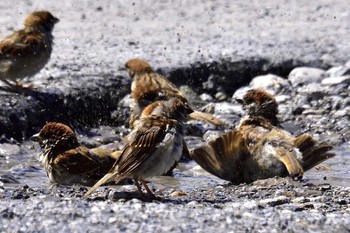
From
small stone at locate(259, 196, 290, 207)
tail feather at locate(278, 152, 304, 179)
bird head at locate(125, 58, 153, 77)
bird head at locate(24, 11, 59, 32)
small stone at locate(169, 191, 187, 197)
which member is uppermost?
bird head at locate(24, 11, 59, 32)

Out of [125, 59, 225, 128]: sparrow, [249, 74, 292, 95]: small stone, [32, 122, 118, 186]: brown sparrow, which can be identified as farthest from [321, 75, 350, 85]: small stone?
[32, 122, 118, 186]: brown sparrow

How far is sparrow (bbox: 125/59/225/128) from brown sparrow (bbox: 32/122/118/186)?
1555mm

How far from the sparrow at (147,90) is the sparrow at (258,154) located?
110cm

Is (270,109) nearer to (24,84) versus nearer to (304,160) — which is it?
(304,160)

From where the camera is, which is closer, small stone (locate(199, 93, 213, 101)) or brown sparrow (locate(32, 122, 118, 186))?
brown sparrow (locate(32, 122, 118, 186))

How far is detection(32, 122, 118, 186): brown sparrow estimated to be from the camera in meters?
9.12

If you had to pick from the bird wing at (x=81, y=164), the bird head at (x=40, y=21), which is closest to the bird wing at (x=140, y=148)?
the bird wing at (x=81, y=164)

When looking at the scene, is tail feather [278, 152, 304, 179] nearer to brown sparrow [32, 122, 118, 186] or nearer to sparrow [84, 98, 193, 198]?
sparrow [84, 98, 193, 198]

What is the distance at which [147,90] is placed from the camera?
11.3m

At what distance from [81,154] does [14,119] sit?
2.50m

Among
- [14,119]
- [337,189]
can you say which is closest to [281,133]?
[337,189]

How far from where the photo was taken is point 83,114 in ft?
40.0

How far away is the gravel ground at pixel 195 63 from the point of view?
679cm

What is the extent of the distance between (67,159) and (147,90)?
2.32 metres
